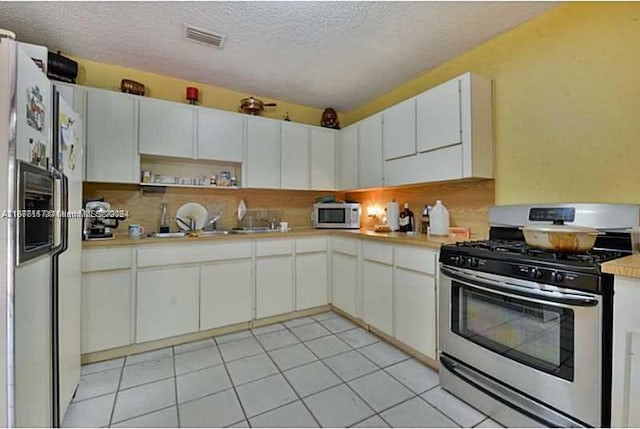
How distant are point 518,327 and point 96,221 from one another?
9.74ft

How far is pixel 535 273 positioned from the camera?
139 centimetres

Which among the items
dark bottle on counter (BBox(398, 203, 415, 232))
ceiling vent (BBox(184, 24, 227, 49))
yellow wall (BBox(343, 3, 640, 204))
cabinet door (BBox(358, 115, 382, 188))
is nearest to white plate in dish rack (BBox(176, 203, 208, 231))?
ceiling vent (BBox(184, 24, 227, 49))

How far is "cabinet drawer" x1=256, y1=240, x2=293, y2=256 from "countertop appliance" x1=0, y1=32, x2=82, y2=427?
4.62ft

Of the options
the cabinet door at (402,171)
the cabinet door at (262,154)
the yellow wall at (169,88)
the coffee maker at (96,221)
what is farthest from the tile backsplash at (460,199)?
the coffee maker at (96,221)

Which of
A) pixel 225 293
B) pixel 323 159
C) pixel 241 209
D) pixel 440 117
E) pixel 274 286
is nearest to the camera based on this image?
pixel 440 117

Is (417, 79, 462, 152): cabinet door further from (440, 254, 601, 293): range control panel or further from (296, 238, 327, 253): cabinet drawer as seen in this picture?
(296, 238, 327, 253): cabinet drawer

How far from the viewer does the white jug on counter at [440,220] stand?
2500mm

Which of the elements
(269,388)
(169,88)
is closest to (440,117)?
(269,388)

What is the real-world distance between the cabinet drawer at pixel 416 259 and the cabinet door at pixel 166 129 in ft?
6.91

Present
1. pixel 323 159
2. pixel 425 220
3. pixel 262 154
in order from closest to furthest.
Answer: pixel 425 220, pixel 262 154, pixel 323 159

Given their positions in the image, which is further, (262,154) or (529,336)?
(262,154)

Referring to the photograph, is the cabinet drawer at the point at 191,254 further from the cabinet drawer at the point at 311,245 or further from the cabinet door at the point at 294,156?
the cabinet door at the point at 294,156

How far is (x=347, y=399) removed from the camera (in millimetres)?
1756

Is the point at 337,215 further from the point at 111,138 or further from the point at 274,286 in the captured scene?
the point at 111,138
